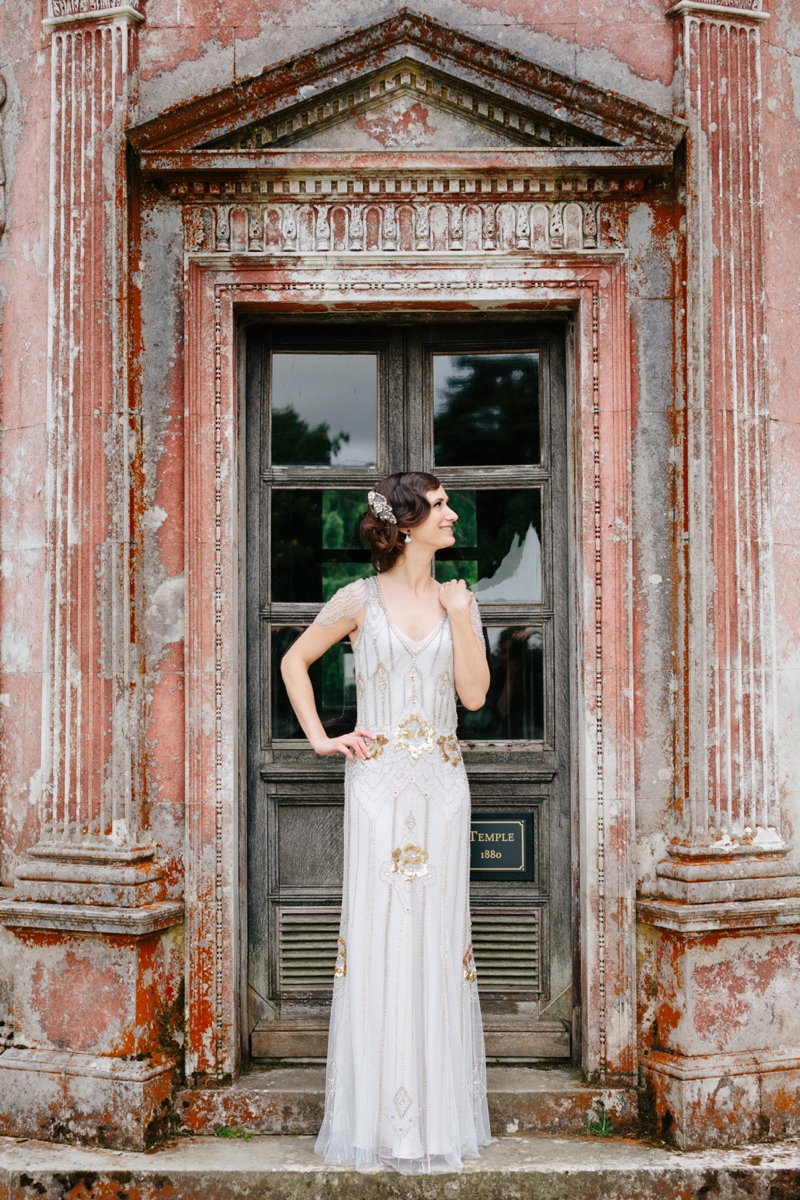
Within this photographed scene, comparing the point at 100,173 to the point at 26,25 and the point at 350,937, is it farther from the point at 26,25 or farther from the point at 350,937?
the point at 350,937

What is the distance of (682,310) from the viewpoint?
14.5 feet

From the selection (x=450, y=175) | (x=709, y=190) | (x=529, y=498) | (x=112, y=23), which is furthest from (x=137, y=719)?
(x=709, y=190)

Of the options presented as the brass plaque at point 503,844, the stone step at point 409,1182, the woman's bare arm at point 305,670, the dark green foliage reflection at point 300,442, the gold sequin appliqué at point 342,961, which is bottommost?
the stone step at point 409,1182

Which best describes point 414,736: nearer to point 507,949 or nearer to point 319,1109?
point 507,949

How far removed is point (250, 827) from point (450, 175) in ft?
9.74

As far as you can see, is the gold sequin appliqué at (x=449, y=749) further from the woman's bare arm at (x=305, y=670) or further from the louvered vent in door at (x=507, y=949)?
the louvered vent in door at (x=507, y=949)

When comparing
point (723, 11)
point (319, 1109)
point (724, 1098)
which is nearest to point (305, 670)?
point (319, 1109)

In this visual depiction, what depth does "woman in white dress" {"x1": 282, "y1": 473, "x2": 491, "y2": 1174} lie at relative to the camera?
3838 millimetres

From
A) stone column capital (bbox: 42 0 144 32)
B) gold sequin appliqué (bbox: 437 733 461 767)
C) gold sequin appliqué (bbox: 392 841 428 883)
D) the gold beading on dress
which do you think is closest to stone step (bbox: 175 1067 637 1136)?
the gold beading on dress

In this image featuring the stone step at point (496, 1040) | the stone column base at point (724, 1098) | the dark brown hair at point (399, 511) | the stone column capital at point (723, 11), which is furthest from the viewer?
the stone step at point (496, 1040)

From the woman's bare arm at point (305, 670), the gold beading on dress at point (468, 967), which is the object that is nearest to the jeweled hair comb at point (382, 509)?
the woman's bare arm at point (305, 670)

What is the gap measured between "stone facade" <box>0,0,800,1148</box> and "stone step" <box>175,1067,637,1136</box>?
9 centimetres

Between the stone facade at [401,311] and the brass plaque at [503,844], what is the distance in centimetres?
31

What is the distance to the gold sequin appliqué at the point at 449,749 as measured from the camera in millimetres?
3977
